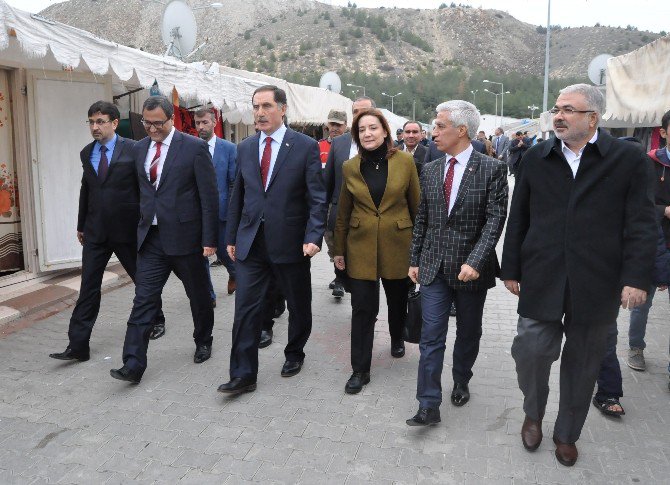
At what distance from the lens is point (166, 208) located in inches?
171

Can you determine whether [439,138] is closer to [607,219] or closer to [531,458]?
[607,219]

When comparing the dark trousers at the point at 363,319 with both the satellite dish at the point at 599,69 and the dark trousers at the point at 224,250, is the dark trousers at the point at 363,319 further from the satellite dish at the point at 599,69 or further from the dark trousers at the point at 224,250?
the satellite dish at the point at 599,69

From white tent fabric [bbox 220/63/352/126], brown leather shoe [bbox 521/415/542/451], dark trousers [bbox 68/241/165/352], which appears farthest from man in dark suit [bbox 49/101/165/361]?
white tent fabric [bbox 220/63/352/126]

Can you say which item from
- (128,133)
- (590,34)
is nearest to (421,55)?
(590,34)

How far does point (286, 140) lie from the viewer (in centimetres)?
412

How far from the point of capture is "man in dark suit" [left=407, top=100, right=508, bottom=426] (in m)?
3.57

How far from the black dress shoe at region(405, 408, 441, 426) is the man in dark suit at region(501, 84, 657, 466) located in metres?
0.54

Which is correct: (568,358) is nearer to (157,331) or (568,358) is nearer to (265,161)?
(265,161)

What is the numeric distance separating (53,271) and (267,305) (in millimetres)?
3495

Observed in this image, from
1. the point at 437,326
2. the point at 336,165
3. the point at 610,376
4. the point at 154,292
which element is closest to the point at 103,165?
the point at 154,292

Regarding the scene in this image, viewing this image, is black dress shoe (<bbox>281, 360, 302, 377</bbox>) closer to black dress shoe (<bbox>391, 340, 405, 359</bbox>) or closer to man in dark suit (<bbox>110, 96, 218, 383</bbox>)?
black dress shoe (<bbox>391, 340, 405, 359</bbox>)

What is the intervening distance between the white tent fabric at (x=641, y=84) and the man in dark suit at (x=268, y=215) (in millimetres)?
3508

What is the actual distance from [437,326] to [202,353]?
2073mm

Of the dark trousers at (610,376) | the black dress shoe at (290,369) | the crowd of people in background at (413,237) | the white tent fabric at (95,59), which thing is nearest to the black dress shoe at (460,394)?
the crowd of people in background at (413,237)
